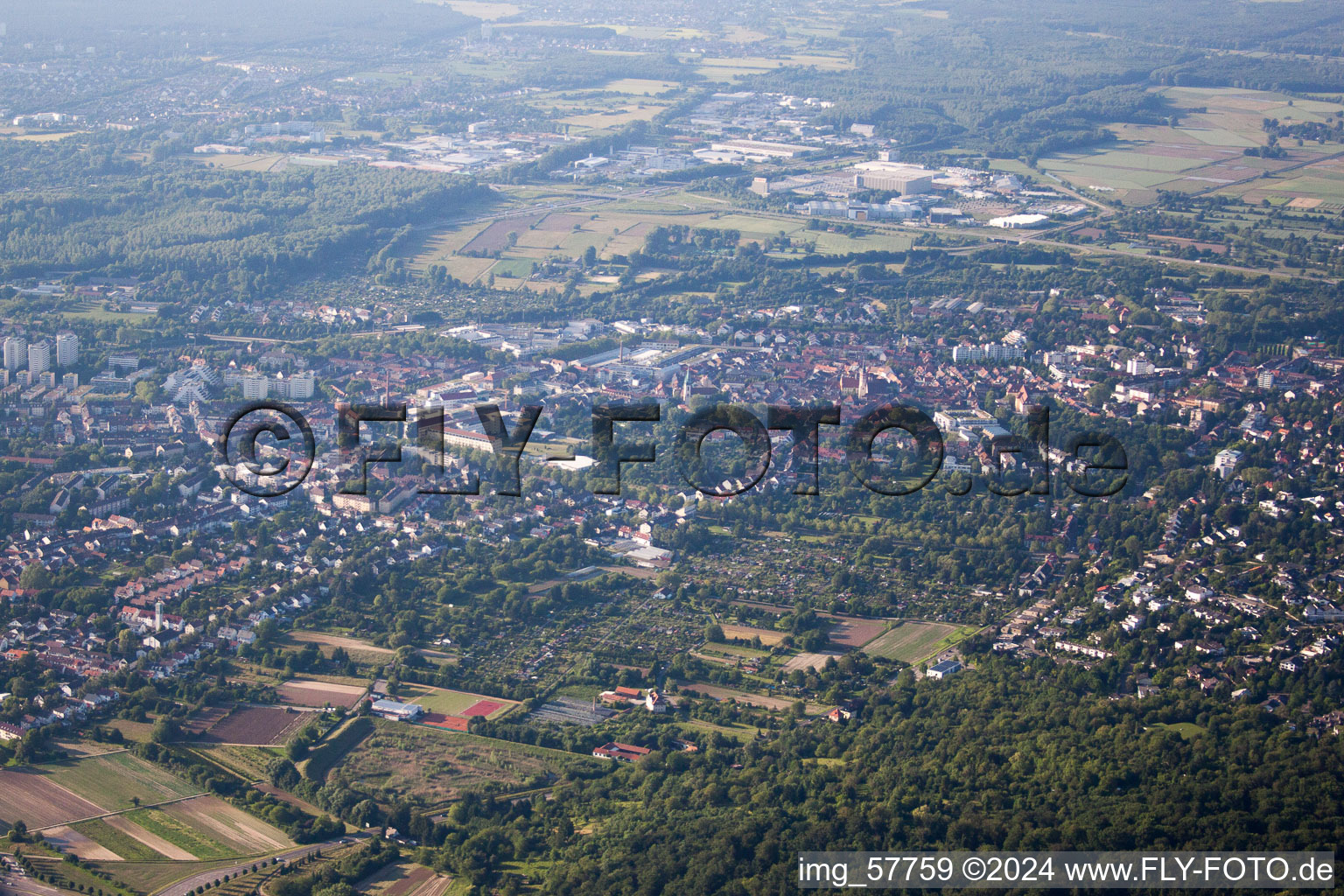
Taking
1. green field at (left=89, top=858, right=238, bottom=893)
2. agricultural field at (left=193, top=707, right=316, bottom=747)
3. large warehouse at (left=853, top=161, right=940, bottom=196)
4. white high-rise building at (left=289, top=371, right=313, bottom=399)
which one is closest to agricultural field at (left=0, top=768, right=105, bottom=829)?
green field at (left=89, top=858, right=238, bottom=893)

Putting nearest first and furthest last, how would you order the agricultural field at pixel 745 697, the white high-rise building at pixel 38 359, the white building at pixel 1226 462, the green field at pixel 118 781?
the green field at pixel 118 781, the agricultural field at pixel 745 697, the white building at pixel 1226 462, the white high-rise building at pixel 38 359

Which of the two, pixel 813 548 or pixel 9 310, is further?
pixel 9 310

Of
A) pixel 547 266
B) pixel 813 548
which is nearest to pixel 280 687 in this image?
pixel 813 548

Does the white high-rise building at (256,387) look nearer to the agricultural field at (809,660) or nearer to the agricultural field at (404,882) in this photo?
the agricultural field at (809,660)

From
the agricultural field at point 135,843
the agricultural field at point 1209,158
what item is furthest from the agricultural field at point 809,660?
the agricultural field at point 1209,158

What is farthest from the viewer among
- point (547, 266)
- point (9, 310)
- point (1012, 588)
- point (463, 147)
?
point (463, 147)

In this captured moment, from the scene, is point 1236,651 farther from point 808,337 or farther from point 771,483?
point 808,337
